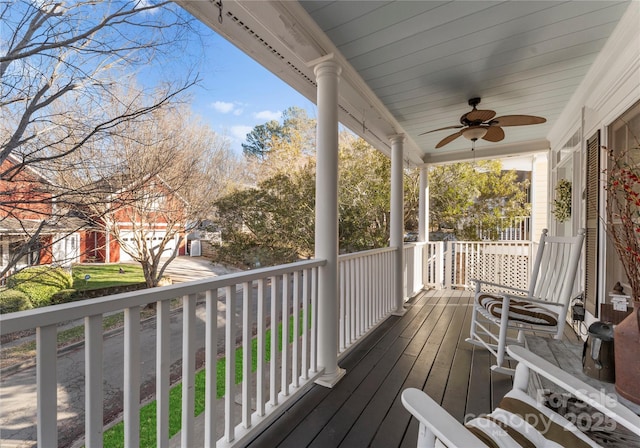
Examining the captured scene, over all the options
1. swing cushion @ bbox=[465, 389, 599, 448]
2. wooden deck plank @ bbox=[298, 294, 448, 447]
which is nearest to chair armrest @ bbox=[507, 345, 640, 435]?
swing cushion @ bbox=[465, 389, 599, 448]

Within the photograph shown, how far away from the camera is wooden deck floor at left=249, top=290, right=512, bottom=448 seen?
1608mm

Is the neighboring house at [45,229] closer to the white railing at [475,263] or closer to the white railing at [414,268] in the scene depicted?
the white railing at [414,268]

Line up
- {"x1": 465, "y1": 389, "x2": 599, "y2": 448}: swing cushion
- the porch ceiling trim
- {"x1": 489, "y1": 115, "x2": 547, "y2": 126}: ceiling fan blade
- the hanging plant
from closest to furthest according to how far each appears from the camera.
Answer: {"x1": 465, "y1": 389, "x2": 599, "y2": 448}: swing cushion, the porch ceiling trim, {"x1": 489, "y1": 115, "x2": 547, "y2": 126}: ceiling fan blade, the hanging plant

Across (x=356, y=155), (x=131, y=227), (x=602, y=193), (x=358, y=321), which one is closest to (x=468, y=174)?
(x=356, y=155)

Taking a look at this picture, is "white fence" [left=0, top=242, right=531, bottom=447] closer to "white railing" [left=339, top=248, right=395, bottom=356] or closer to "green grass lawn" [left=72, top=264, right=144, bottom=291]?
"white railing" [left=339, top=248, right=395, bottom=356]

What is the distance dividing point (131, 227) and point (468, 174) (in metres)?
7.73

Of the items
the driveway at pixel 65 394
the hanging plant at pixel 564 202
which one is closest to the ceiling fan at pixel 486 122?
the hanging plant at pixel 564 202

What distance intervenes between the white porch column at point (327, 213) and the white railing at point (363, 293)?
365 mm

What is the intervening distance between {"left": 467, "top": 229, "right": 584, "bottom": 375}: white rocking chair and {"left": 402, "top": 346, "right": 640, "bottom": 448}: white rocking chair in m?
1.21

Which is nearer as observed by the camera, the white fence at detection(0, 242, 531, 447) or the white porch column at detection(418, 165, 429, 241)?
the white fence at detection(0, 242, 531, 447)

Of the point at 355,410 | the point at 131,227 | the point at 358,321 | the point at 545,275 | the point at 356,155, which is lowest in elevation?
the point at 355,410

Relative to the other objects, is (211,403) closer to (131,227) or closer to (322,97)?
(131,227)

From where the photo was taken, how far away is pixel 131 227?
1.96m

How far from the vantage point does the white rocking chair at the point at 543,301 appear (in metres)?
2.21
